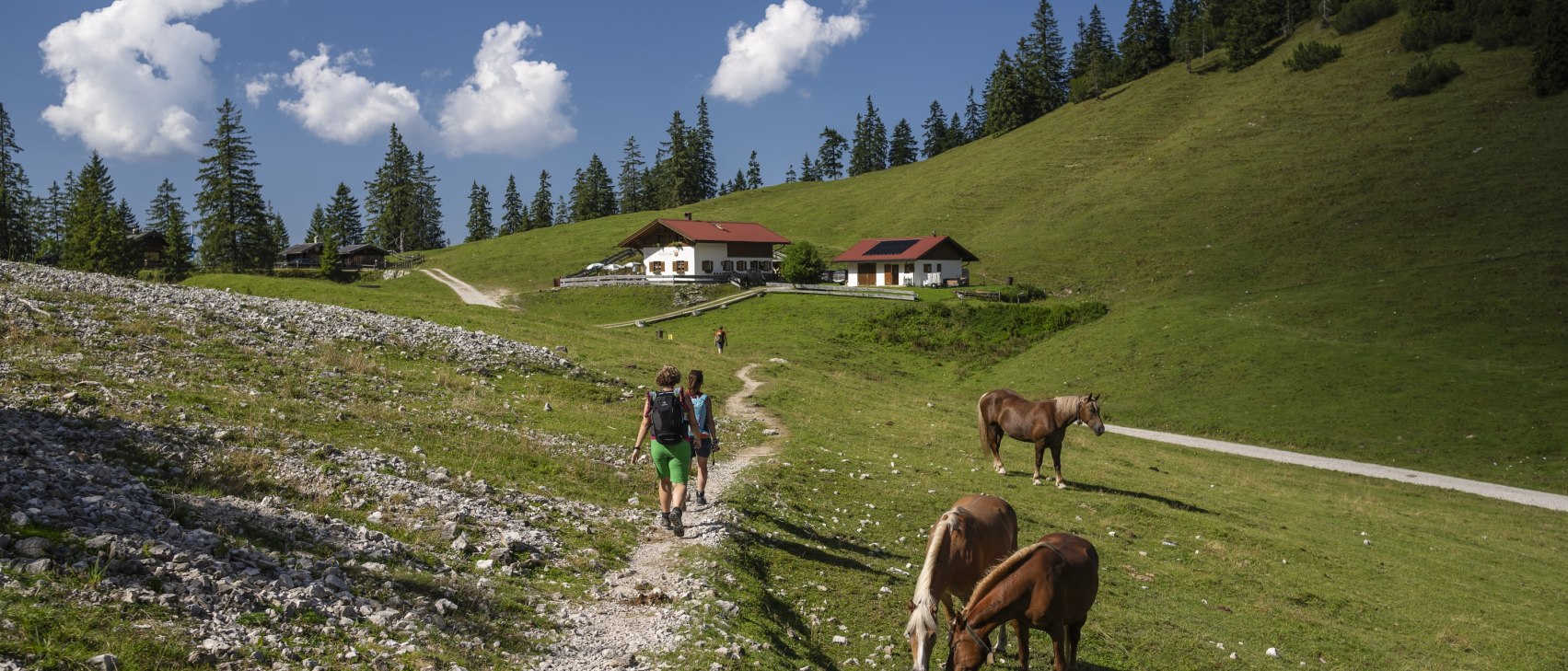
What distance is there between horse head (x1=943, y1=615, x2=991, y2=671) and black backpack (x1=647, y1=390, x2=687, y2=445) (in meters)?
5.90

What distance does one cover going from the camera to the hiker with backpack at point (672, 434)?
13.2 meters

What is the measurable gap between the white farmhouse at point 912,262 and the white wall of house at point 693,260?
1387 cm

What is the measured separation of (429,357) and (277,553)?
2008cm

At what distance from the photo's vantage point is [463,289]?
313ft

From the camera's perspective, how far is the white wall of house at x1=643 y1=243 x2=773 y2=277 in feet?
303

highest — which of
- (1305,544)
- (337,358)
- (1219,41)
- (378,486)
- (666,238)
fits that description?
(1219,41)

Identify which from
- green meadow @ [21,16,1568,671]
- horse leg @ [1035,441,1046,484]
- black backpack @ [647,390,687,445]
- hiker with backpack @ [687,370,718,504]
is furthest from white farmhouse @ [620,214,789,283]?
black backpack @ [647,390,687,445]

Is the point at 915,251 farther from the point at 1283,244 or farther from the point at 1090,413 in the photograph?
the point at 1090,413

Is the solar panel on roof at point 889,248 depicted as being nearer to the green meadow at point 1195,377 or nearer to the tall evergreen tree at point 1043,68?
the green meadow at point 1195,377

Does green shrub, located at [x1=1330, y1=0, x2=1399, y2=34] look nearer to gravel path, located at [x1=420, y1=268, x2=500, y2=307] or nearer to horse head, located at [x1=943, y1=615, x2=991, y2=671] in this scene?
gravel path, located at [x1=420, y1=268, x2=500, y2=307]

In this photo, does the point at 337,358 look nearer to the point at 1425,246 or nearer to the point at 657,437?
the point at 657,437

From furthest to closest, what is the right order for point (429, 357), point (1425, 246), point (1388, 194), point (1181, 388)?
point (1388, 194) < point (1425, 246) < point (1181, 388) < point (429, 357)

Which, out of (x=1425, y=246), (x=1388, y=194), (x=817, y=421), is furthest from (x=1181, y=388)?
(x=1388, y=194)

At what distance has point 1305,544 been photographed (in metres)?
21.0
